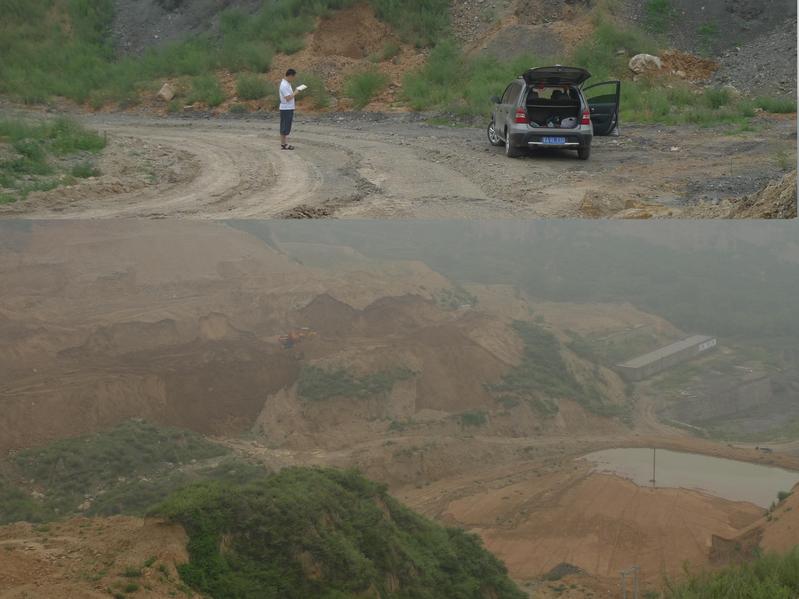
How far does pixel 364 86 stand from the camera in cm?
2470

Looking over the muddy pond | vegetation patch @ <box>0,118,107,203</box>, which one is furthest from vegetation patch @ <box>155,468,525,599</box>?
vegetation patch @ <box>0,118,107,203</box>

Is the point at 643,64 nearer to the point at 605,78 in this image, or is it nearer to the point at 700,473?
the point at 605,78

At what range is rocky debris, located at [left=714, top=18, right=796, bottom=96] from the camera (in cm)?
2364

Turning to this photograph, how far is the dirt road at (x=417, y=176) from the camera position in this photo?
12.1 metres

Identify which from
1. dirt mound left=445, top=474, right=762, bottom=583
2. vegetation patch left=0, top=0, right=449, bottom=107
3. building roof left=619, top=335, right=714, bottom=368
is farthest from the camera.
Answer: vegetation patch left=0, top=0, right=449, bottom=107

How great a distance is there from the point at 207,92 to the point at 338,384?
21.2 m

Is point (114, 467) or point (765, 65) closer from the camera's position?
point (114, 467)

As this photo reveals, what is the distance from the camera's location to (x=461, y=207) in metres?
12.3

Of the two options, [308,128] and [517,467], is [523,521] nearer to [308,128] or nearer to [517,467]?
[517,467]

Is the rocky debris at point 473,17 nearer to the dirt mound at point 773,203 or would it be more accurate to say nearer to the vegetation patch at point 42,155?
the vegetation patch at point 42,155

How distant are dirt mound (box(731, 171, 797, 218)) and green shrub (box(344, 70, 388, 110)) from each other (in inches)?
589

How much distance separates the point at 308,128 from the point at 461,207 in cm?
904

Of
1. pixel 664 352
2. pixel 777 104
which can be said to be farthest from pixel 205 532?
pixel 777 104

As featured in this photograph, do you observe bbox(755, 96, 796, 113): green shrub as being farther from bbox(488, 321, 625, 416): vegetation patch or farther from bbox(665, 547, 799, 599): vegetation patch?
bbox(665, 547, 799, 599): vegetation patch
